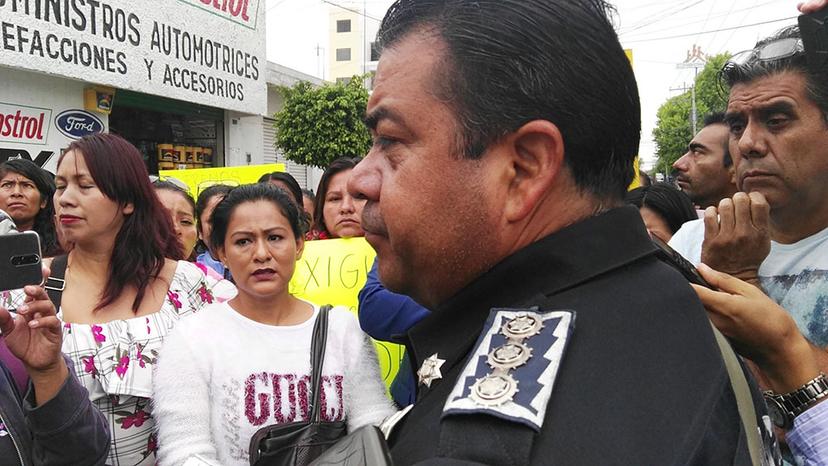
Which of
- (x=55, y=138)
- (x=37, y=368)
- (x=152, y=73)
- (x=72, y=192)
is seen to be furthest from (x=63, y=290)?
(x=152, y=73)

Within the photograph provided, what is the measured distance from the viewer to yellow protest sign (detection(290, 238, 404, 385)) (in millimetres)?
3006

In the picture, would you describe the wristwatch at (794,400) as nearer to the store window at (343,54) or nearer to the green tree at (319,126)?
the green tree at (319,126)

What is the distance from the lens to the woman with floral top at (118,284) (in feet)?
7.02

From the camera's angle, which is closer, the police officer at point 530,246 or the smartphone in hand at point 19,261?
the police officer at point 530,246

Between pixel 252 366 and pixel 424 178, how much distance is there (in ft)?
4.46

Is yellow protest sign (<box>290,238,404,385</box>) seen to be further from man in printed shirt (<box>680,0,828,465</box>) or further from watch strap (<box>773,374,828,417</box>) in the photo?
watch strap (<box>773,374,828,417</box>)

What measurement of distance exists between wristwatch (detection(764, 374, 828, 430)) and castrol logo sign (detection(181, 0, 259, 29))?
39.2 ft

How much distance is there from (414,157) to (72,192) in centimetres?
204

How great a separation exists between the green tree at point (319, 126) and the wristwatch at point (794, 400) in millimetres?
14584

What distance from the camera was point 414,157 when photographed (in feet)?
2.95

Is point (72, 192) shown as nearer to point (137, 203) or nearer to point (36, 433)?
point (137, 203)


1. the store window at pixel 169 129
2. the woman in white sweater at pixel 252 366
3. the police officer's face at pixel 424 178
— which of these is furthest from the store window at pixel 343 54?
the police officer's face at pixel 424 178

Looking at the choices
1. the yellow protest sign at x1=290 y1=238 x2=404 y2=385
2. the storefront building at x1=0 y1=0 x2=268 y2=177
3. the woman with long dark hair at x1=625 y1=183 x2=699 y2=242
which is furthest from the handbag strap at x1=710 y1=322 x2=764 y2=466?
the storefront building at x1=0 y1=0 x2=268 y2=177

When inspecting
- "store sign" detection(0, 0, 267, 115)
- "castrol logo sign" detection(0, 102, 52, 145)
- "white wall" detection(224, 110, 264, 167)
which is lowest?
"castrol logo sign" detection(0, 102, 52, 145)
